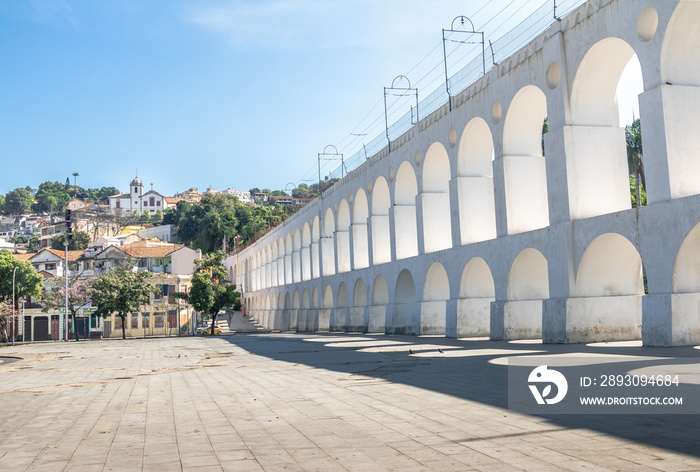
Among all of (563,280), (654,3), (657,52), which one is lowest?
(563,280)

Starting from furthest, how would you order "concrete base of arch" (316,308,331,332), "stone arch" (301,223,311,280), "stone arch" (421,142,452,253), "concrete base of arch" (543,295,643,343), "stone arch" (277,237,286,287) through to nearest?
1. "stone arch" (277,237,286,287)
2. "stone arch" (301,223,311,280)
3. "concrete base of arch" (316,308,331,332)
4. "stone arch" (421,142,452,253)
5. "concrete base of arch" (543,295,643,343)

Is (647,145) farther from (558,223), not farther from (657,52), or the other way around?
(558,223)

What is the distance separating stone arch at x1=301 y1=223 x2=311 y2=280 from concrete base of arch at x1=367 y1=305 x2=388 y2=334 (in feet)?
54.2

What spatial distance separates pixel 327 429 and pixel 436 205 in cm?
2152

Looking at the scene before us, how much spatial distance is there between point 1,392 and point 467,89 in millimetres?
17292

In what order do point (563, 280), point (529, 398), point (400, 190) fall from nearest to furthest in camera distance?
1. point (529, 398)
2. point (563, 280)
3. point (400, 190)

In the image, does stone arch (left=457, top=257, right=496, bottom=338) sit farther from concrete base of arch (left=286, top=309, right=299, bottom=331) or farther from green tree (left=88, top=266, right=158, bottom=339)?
green tree (left=88, top=266, right=158, bottom=339)

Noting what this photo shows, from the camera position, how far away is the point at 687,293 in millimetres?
13797

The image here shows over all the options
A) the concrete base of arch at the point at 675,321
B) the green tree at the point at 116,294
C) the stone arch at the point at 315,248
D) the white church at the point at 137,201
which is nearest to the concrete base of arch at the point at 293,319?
the stone arch at the point at 315,248

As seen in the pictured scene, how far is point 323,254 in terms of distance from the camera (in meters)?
43.5

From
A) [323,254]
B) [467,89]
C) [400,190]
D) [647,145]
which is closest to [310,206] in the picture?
[323,254]

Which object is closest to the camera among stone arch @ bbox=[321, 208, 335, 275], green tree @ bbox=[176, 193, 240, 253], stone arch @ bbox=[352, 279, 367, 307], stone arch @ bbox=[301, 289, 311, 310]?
stone arch @ bbox=[352, 279, 367, 307]

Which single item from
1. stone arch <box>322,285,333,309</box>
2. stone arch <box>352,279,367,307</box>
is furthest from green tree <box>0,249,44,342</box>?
stone arch <box>352,279,367,307</box>

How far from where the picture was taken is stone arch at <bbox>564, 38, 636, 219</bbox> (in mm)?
17797
